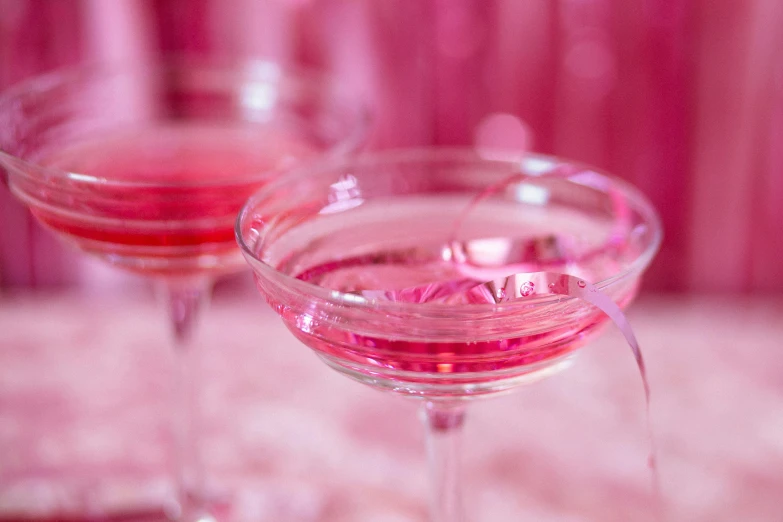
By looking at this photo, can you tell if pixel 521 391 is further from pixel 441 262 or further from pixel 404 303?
pixel 404 303

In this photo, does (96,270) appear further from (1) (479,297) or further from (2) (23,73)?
(1) (479,297)

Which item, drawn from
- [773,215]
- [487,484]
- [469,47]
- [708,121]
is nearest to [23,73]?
[469,47]

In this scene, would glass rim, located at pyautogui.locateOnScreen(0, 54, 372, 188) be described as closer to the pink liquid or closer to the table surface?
the pink liquid

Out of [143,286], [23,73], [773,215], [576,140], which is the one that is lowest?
[143,286]

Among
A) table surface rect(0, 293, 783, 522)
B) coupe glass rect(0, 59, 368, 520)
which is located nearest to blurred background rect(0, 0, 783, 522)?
table surface rect(0, 293, 783, 522)

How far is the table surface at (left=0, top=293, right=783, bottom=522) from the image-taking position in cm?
90

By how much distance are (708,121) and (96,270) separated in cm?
101

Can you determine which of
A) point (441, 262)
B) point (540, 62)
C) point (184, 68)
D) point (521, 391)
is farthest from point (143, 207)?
point (540, 62)

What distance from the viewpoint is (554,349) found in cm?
51

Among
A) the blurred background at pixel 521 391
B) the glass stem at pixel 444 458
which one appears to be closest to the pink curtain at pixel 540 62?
the blurred background at pixel 521 391

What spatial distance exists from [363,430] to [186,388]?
0.79 ft

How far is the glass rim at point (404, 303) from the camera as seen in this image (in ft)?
1.50

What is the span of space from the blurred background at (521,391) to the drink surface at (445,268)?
1.10 ft

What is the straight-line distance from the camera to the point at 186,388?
2.79 feet
